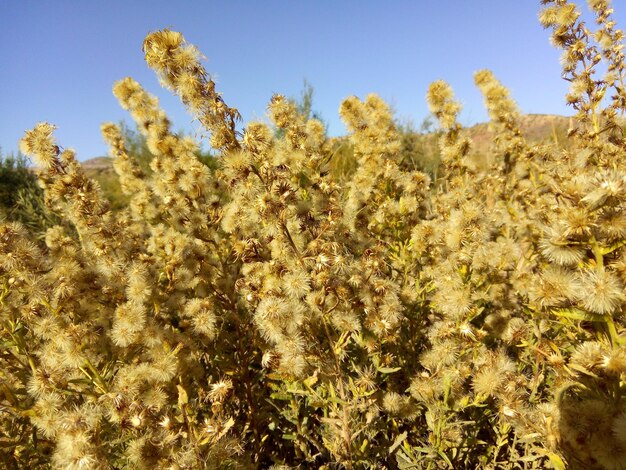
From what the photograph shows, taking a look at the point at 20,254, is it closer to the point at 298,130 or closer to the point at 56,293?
the point at 56,293

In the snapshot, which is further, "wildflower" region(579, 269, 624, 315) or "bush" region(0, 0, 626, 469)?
"bush" region(0, 0, 626, 469)

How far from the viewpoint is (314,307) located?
158 cm

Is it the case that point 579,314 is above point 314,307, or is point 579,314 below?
below

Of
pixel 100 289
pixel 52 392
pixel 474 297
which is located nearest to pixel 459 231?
pixel 474 297

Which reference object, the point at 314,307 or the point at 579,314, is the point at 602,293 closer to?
the point at 579,314

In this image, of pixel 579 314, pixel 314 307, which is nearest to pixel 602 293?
pixel 579 314

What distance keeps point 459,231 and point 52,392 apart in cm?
196

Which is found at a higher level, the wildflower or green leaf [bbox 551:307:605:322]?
the wildflower

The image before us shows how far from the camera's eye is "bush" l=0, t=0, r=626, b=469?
3.99 ft

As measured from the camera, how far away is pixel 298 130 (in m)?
2.26

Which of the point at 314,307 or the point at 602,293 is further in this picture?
the point at 314,307

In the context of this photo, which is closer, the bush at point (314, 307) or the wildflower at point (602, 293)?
the wildflower at point (602, 293)

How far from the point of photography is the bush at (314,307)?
1216 millimetres

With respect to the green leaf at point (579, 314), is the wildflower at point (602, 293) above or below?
above
